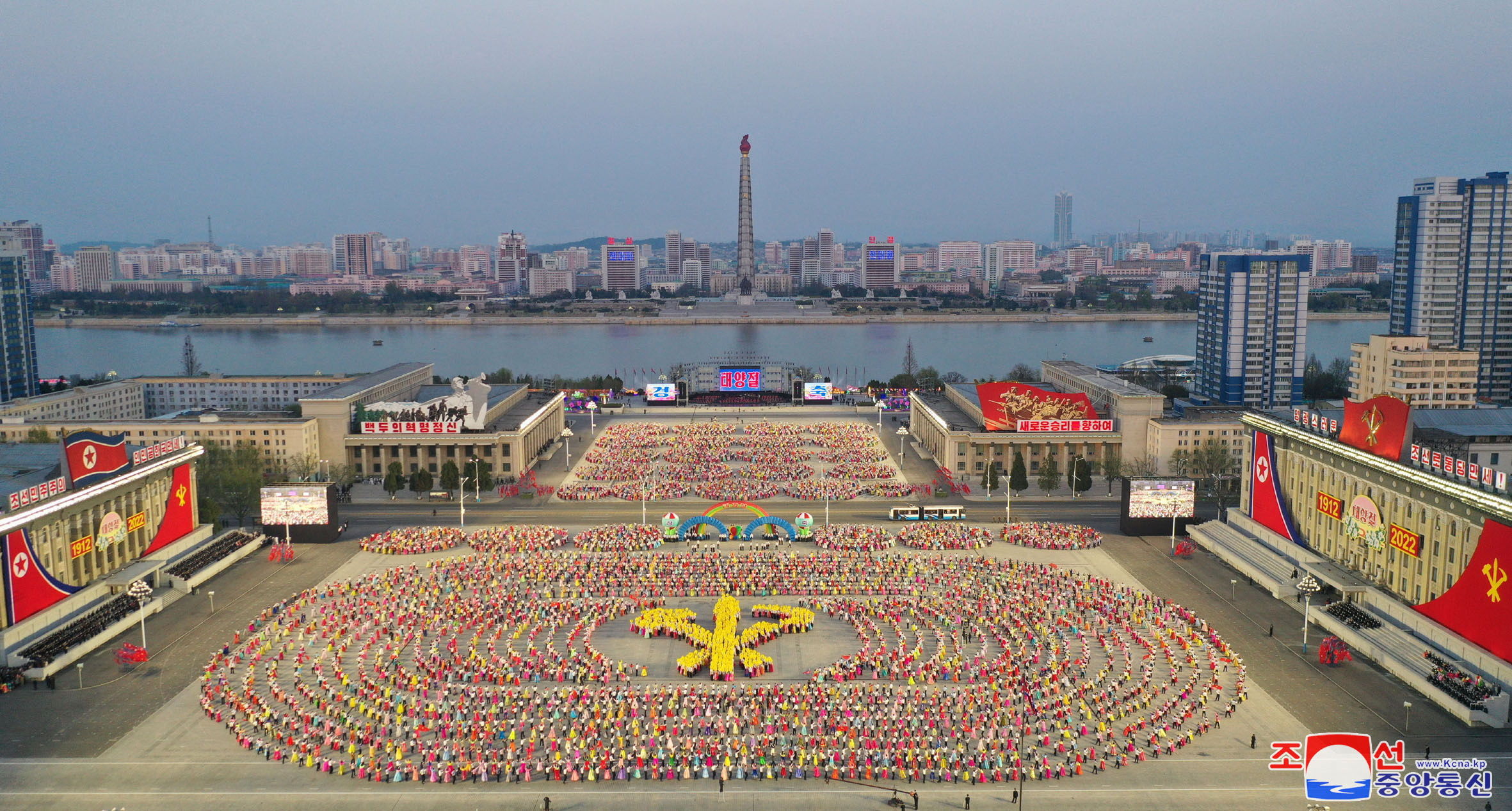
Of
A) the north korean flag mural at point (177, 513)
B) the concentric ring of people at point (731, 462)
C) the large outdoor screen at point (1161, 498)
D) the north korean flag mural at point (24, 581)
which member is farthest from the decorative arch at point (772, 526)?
the north korean flag mural at point (24, 581)

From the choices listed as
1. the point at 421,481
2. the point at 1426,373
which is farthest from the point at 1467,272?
the point at 421,481

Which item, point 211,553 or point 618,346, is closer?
point 211,553

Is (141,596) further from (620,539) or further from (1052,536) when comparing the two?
(1052,536)

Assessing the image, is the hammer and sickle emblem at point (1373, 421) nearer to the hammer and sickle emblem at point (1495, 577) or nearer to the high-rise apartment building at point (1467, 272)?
the hammer and sickle emblem at point (1495, 577)

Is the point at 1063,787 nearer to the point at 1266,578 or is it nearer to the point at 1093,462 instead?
the point at 1266,578

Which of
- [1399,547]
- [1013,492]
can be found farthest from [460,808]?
[1013,492]

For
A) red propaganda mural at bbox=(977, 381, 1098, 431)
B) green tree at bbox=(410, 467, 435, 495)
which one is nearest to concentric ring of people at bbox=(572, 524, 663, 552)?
green tree at bbox=(410, 467, 435, 495)
